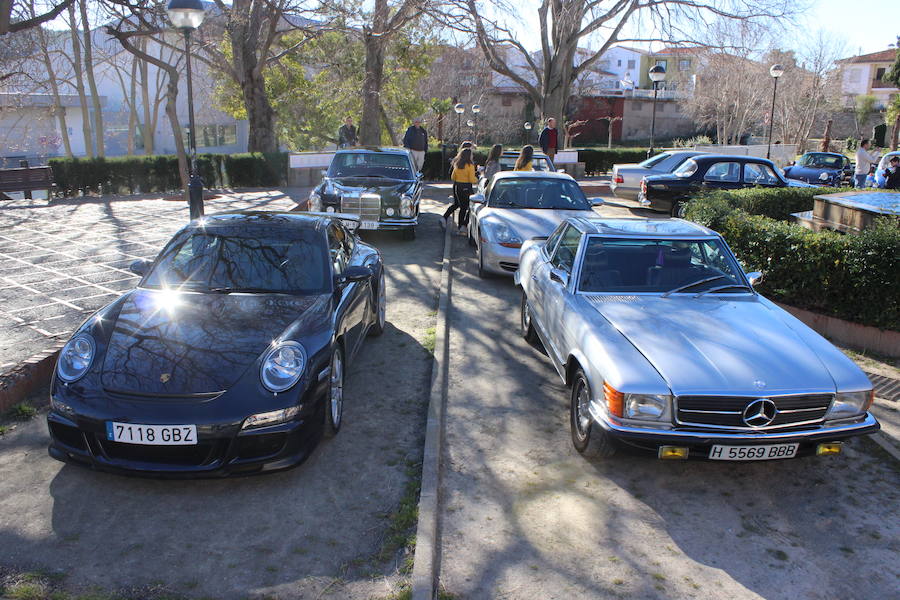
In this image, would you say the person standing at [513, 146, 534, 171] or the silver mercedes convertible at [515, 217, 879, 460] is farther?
the person standing at [513, 146, 534, 171]

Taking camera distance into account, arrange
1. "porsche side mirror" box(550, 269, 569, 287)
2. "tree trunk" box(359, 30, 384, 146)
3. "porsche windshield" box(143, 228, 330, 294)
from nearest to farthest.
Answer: "porsche windshield" box(143, 228, 330, 294) < "porsche side mirror" box(550, 269, 569, 287) < "tree trunk" box(359, 30, 384, 146)

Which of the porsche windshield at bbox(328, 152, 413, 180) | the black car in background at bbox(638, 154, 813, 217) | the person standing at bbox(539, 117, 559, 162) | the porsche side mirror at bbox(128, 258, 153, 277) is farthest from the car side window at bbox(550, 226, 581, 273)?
the person standing at bbox(539, 117, 559, 162)

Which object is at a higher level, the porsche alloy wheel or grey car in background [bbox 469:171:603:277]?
grey car in background [bbox 469:171:603:277]

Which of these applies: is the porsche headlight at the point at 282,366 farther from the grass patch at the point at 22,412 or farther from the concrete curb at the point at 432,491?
the grass patch at the point at 22,412

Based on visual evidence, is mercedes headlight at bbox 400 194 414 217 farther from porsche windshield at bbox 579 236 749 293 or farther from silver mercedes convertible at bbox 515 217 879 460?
porsche windshield at bbox 579 236 749 293

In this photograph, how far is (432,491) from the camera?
14.3 feet

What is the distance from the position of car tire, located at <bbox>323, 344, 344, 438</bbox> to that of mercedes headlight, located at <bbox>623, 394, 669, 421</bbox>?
1.99 metres

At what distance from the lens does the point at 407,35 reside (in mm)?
28203

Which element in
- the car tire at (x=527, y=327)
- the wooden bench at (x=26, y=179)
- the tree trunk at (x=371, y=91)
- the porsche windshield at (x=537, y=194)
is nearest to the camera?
the car tire at (x=527, y=327)

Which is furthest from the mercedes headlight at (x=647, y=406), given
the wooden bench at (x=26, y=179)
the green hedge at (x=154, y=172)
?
the wooden bench at (x=26, y=179)

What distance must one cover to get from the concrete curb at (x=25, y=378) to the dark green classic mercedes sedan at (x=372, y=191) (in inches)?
269

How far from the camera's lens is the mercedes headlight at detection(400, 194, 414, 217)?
41.0 feet

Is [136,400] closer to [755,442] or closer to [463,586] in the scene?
[463,586]

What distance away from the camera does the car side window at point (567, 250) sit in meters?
6.31
